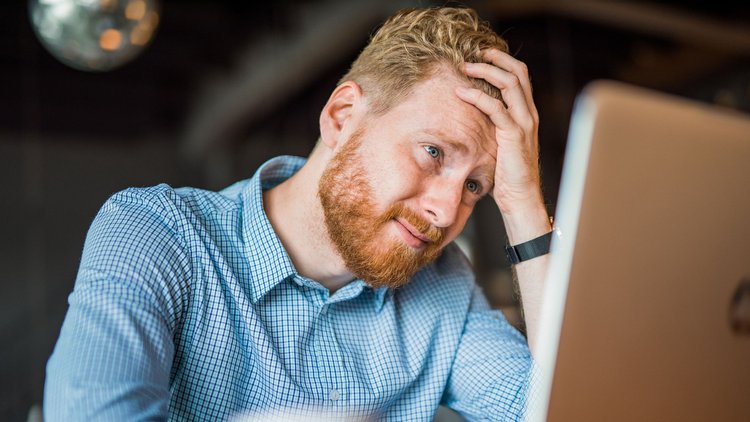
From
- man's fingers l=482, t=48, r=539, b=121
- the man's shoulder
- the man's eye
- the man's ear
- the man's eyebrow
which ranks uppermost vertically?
man's fingers l=482, t=48, r=539, b=121

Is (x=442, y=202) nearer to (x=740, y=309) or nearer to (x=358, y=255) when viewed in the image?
(x=358, y=255)

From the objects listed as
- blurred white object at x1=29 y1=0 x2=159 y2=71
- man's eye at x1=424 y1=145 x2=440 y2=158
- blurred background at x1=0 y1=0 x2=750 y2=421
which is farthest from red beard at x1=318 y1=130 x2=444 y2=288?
blurred background at x1=0 y1=0 x2=750 y2=421

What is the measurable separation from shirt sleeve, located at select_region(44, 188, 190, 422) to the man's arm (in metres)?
0.61

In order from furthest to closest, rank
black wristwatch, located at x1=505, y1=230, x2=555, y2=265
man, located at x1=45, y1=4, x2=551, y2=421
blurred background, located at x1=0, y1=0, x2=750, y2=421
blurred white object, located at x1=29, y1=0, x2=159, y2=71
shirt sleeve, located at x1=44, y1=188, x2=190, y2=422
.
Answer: blurred background, located at x1=0, y1=0, x2=750, y2=421 < blurred white object, located at x1=29, y1=0, x2=159, y2=71 < black wristwatch, located at x1=505, y1=230, x2=555, y2=265 < man, located at x1=45, y1=4, x2=551, y2=421 < shirt sleeve, located at x1=44, y1=188, x2=190, y2=422

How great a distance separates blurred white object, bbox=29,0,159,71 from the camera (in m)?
2.40

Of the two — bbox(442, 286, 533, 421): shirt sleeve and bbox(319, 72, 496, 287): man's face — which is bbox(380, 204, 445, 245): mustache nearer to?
bbox(319, 72, 496, 287): man's face

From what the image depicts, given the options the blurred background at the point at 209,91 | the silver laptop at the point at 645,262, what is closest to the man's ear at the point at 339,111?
the silver laptop at the point at 645,262

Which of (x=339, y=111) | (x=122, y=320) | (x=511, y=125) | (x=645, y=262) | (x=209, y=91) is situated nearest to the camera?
(x=645, y=262)

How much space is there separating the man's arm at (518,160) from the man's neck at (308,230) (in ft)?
1.13

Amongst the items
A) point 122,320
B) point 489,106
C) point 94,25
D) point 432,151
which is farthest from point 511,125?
point 94,25

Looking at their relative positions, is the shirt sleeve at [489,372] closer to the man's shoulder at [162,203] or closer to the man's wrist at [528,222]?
the man's wrist at [528,222]

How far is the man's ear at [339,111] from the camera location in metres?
1.38

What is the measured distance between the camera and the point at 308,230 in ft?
4.41

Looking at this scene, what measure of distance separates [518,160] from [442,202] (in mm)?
190
